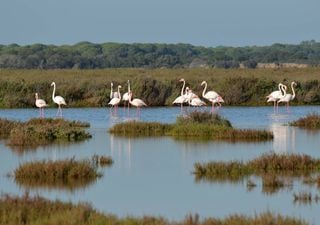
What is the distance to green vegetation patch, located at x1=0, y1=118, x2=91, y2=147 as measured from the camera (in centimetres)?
2550

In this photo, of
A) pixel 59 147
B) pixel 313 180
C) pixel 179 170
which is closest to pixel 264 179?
pixel 313 180

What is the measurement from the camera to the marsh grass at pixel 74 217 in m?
12.5

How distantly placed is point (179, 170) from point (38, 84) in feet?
97.3

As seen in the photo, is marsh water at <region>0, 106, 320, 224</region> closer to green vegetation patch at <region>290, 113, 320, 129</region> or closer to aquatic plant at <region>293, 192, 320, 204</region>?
aquatic plant at <region>293, 192, 320, 204</region>

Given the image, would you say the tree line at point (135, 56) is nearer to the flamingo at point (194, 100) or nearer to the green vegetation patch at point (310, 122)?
the flamingo at point (194, 100)

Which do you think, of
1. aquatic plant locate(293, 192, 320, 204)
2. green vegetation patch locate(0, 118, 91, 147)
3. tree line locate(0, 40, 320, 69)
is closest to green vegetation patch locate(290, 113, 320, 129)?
green vegetation patch locate(0, 118, 91, 147)

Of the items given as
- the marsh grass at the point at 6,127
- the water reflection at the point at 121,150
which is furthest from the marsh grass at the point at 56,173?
the marsh grass at the point at 6,127

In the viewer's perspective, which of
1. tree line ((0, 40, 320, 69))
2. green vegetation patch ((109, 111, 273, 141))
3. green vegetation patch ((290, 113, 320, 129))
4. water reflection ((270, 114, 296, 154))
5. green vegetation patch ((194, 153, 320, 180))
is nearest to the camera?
green vegetation patch ((194, 153, 320, 180))

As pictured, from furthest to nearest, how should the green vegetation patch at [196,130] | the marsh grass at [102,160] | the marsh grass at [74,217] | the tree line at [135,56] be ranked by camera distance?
the tree line at [135,56] < the green vegetation patch at [196,130] < the marsh grass at [102,160] < the marsh grass at [74,217]

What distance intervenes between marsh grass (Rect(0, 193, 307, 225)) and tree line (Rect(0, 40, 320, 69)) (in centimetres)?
8722

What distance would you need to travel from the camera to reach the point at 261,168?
19250 mm

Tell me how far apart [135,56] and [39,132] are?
318ft

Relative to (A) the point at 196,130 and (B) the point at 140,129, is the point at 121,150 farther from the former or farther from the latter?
(B) the point at 140,129

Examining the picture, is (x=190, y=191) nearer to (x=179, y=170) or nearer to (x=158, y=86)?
(x=179, y=170)
